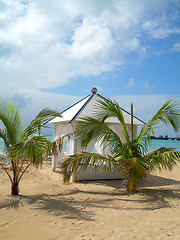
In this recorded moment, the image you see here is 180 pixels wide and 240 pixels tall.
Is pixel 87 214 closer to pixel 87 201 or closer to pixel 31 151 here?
pixel 87 201

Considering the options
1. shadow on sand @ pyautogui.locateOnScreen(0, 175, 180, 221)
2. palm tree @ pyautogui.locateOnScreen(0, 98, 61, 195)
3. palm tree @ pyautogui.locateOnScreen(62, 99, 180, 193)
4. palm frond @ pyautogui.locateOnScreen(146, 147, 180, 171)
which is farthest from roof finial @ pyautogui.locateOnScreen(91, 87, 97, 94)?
shadow on sand @ pyautogui.locateOnScreen(0, 175, 180, 221)

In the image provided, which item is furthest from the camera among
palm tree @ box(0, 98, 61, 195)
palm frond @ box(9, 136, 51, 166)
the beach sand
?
palm tree @ box(0, 98, 61, 195)

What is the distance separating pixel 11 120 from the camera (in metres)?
6.14

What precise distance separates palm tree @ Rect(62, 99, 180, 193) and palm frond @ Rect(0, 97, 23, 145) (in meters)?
1.61

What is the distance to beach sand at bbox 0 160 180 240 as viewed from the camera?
3.65m

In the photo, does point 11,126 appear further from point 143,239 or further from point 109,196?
point 143,239

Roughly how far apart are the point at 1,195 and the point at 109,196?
3.07 metres

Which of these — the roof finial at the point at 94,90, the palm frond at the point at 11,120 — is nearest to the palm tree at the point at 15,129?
the palm frond at the point at 11,120

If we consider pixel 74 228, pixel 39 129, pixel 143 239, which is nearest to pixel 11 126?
pixel 39 129

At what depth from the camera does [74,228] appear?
12.7 ft

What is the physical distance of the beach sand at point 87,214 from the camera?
365cm

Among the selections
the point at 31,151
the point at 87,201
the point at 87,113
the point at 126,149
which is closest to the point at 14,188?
the point at 87,201

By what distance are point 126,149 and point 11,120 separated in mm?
3516

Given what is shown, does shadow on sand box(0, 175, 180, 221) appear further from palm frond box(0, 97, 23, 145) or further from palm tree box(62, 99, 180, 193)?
palm frond box(0, 97, 23, 145)
